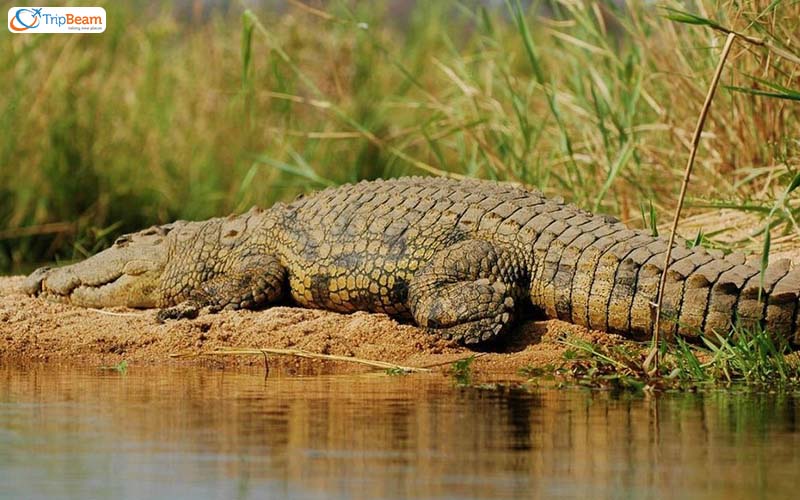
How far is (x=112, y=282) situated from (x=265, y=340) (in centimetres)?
183

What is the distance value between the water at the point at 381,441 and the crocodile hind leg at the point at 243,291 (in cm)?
177

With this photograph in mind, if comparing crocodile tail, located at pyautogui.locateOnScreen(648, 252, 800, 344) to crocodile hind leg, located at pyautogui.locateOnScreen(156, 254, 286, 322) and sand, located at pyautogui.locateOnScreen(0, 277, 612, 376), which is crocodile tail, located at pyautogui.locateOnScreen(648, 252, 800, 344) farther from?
crocodile hind leg, located at pyautogui.locateOnScreen(156, 254, 286, 322)

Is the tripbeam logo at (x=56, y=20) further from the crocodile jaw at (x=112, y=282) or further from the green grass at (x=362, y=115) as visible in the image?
the crocodile jaw at (x=112, y=282)

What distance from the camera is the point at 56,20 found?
11797mm

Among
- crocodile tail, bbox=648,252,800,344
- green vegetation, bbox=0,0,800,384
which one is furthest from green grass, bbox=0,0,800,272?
crocodile tail, bbox=648,252,800,344

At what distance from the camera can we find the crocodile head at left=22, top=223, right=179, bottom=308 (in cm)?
823

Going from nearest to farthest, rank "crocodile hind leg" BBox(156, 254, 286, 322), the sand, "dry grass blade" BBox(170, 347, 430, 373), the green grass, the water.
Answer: the water
"dry grass blade" BBox(170, 347, 430, 373)
the sand
"crocodile hind leg" BBox(156, 254, 286, 322)
the green grass

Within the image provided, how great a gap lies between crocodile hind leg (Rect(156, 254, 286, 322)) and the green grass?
5.74 ft

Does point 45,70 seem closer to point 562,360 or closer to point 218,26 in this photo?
point 218,26

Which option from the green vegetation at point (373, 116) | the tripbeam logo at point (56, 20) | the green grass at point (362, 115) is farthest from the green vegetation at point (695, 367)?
the tripbeam logo at point (56, 20)

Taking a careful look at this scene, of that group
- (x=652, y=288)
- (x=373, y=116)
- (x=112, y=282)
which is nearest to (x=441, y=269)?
(x=652, y=288)

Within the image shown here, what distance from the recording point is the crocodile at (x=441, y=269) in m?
6.25

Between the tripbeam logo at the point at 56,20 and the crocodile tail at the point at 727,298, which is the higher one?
the tripbeam logo at the point at 56,20

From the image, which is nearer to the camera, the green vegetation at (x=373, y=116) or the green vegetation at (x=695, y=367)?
the green vegetation at (x=695, y=367)
